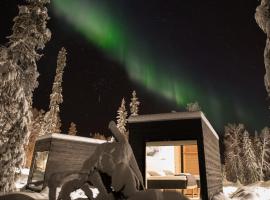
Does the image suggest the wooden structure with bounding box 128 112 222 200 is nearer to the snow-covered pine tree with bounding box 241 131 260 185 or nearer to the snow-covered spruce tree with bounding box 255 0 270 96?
the snow-covered spruce tree with bounding box 255 0 270 96

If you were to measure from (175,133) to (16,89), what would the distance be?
11.0 meters

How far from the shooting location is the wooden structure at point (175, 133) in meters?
11.3

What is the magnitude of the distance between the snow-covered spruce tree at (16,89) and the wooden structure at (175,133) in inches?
315

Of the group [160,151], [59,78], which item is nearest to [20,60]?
[160,151]

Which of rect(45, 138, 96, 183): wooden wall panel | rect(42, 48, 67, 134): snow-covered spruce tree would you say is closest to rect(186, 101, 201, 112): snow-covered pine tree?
rect(42, 48, 67, 134): snow-covered spruce tree

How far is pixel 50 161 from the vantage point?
1755 centimetres

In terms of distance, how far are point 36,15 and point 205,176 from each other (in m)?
16.8

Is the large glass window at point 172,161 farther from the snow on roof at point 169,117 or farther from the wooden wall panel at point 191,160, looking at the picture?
the snow on roof at point 169,117

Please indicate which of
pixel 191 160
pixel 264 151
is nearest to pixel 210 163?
pixel 191 160

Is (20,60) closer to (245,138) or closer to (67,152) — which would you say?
(67,152)

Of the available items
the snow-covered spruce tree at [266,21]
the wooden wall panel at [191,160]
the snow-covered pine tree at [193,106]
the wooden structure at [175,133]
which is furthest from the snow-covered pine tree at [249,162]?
the wooden structure at [175,133]

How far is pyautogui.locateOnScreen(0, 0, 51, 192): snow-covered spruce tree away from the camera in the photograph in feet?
51.5

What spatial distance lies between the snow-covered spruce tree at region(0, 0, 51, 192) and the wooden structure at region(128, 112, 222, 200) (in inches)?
315

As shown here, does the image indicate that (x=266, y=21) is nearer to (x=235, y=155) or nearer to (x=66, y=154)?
(x=66, y=154)
